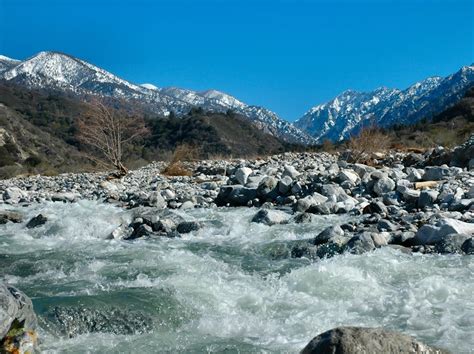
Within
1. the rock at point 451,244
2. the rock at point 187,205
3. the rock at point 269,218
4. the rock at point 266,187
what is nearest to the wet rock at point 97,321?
the rock at point 451,244

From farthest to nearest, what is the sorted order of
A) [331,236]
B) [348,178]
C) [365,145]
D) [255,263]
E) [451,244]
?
[365,145] < [348,178] < [331,236] < [255,263] < [451,244]

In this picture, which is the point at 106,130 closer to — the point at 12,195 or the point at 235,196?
the point at 12,195

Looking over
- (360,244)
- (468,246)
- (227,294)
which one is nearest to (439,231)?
(468,246)

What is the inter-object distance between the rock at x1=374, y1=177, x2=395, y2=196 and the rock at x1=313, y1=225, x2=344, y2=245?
328cm

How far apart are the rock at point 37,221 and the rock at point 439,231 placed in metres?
6.04

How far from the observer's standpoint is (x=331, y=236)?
6410 mm

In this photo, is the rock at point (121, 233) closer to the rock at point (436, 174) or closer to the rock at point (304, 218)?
the rock at point (304, 218)

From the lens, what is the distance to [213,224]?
324 inches

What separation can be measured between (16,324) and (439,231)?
4716mm

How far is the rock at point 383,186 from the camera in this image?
964cm

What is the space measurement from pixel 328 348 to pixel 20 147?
52.8 meters

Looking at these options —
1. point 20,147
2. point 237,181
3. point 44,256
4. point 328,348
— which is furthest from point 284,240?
point 20,147

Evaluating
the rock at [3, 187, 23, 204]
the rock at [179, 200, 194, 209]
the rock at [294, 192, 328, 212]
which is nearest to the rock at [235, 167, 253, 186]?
the rock at [179, 200, 194, 209]

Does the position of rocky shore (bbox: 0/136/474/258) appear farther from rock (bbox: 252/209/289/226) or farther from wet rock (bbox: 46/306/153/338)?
wet rock (bbox: 46/306/153/338)
